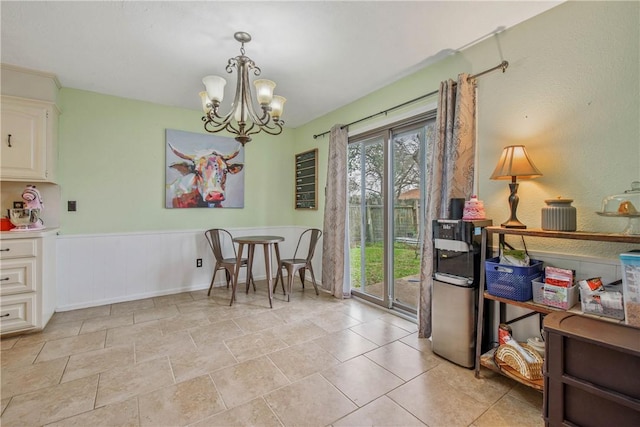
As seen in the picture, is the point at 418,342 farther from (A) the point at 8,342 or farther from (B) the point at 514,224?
(A) the point at 8,342

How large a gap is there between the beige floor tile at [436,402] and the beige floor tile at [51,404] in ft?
5.98

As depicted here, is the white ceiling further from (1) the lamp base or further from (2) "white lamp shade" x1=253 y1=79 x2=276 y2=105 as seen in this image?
(1) the lamp base

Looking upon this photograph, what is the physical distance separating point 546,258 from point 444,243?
64 cm

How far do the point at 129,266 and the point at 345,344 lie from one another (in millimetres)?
2785

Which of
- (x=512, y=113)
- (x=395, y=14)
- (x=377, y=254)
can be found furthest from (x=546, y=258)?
(x=395, y=14)

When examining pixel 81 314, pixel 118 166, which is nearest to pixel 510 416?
pixel 81 314

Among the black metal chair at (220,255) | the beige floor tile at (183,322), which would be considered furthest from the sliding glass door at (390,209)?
the beige floor tile at (183,322)

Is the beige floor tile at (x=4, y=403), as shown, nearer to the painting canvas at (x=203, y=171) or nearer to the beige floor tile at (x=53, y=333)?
the beige floor tile at (x=53, y=333)

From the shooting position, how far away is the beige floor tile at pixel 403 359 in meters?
2.00

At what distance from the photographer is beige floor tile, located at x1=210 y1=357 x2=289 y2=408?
5.71 feet

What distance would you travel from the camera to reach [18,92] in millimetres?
2670

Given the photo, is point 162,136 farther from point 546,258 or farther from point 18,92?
point 546,258

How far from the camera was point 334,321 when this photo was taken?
2867 millimetres

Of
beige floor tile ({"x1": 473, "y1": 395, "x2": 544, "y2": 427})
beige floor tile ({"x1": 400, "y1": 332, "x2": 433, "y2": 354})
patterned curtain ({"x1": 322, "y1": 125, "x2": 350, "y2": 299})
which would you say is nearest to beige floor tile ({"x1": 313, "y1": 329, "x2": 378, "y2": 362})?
beige floor tile ({"x1": 400, "y1": 332, "x2": 433, "y2": 354})
